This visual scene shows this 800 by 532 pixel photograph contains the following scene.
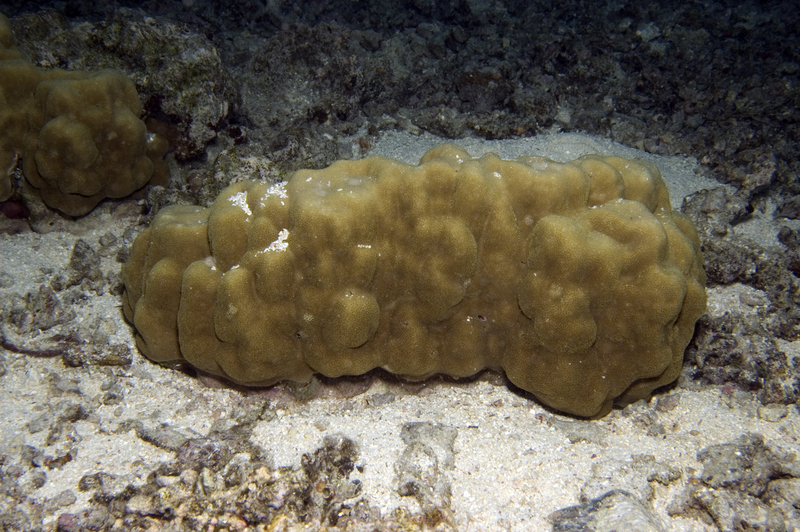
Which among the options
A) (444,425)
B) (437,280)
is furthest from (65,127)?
(444,425)

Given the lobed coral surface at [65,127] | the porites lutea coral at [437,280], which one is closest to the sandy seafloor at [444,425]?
the porites lutea coral at [437,280]

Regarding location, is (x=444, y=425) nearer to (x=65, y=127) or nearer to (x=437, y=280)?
(x=437, y=280)

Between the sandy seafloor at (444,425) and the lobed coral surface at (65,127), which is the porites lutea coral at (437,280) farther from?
the lobed coral surface at (65,127)

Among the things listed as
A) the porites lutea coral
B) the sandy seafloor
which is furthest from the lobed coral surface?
the porites lutea coral

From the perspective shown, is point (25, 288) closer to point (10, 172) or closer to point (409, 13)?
point (10, 172)

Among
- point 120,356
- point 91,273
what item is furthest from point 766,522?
point 91,273
